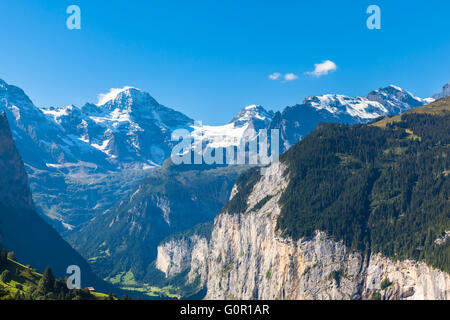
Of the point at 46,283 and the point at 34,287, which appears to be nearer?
the point at 46,283

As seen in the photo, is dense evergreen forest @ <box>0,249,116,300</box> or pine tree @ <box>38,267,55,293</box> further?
pine tree @ <box>38,267,55,293</box>

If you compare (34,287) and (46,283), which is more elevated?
(46,283)

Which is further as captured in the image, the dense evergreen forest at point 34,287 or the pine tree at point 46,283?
the pine tree at point 46,283
